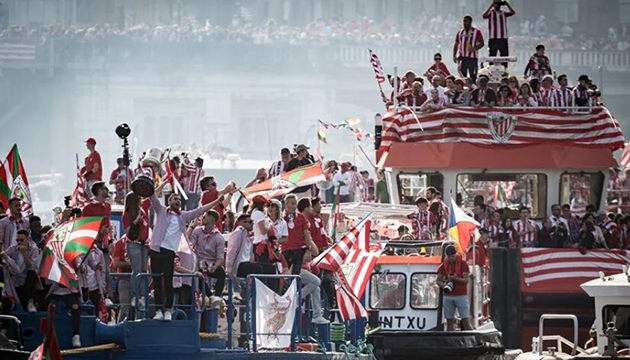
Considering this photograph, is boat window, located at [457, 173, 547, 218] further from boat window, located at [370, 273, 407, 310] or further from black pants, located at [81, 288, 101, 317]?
black pants, located at [81, 288, 101, 317]

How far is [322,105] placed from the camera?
110812 millimetres

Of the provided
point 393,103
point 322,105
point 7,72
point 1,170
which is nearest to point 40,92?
point 7,72

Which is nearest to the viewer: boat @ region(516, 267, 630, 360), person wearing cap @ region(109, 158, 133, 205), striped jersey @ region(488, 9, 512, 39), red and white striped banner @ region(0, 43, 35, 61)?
boat @ region(516, 267, 630, 360)

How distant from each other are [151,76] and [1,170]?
91470 millimetres

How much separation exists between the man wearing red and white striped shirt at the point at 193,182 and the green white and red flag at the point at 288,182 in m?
Answer: 2.10

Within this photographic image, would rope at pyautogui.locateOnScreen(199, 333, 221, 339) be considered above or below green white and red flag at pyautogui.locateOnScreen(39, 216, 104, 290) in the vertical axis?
below

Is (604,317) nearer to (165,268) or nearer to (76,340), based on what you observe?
(165,268)

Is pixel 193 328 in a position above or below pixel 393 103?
below

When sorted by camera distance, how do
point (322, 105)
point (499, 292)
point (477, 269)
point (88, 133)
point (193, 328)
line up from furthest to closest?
1. point (322, 105)
2. point (88, 133)
3. point (499, 292)
4. point (477, 269)
5. point (193, 328)

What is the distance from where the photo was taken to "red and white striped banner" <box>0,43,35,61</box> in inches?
4294

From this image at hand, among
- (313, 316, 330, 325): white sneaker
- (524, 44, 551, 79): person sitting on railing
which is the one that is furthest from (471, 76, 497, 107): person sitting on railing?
(313, 316, 330, 325): white sneaker

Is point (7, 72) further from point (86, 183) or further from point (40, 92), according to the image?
point (86, 183)

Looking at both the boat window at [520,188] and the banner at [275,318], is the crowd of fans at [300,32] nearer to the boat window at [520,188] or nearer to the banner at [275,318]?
the boat window at [520,188]

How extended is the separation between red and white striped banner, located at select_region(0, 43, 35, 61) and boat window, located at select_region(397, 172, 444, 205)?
7725 centimetres
